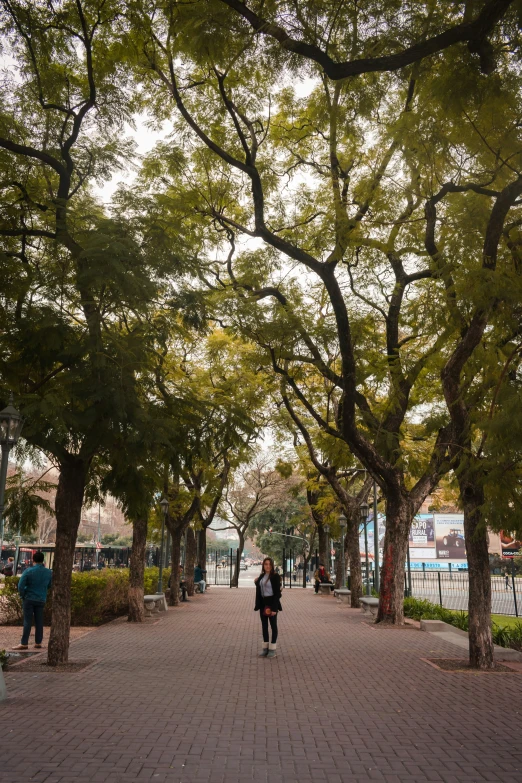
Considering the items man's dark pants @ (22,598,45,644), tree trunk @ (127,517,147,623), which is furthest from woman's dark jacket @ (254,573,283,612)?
tree trunk @ (127,517,147,623)

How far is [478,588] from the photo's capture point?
11203mm

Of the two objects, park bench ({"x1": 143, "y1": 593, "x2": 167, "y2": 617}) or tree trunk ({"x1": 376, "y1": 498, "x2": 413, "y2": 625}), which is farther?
park bench ({"x1": 143, "y1": 593, "x2": 167, "y2": 617})

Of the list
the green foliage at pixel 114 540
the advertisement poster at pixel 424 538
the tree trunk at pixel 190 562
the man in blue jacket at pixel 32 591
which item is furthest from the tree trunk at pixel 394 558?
the green foliage at pixel 114 540

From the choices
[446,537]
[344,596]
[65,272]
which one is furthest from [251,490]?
[65,272]

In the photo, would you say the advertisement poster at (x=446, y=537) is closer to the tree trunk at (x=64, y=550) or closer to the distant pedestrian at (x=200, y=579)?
the distant pedestrian at (x=200, y=579)

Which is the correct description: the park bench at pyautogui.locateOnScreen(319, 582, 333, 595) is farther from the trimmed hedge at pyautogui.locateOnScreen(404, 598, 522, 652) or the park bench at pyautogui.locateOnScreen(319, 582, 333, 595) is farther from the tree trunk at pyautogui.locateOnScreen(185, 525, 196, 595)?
the trimmed hedge at pyautogui.locateOnScreen(404, 598, 522, 652)

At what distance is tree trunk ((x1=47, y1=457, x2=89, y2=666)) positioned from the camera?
10.7 m

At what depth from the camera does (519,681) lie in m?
9.93

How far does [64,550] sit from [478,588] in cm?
679

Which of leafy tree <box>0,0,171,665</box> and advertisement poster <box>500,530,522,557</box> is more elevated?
leafy tree <box>0,0,171,665</box>

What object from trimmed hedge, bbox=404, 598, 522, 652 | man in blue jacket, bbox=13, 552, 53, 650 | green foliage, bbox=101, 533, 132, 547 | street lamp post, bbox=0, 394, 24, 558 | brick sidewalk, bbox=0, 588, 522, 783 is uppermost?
green foliage, bbox=101, 533, 132, 547

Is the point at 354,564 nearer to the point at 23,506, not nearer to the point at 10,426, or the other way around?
the point at 23,506

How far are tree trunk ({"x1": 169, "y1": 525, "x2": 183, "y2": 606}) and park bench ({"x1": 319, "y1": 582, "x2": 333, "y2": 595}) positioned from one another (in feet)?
34.1

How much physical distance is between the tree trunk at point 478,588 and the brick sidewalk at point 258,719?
0.62 metres
